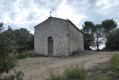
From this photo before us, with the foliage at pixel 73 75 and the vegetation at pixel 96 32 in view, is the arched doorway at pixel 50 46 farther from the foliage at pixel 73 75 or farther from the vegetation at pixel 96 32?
the vegetation at pixel 96 32

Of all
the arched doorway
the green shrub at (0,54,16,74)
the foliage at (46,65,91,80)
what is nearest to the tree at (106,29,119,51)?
the arched doorway

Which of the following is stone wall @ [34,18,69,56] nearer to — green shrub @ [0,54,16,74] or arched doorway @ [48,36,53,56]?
arched doorway @ [48,36,53,56]

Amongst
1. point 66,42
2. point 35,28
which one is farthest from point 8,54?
point 35,28

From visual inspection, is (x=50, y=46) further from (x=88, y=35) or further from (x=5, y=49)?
(x=88, y=35)

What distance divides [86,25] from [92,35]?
3.49 m

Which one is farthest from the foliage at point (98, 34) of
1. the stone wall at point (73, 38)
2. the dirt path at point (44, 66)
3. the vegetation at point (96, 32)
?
the dirt path at point (44, 66)

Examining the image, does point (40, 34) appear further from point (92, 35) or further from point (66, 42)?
point (92, 35)

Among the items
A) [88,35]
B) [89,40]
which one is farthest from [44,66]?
[88,35]

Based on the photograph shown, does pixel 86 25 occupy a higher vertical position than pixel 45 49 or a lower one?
higher

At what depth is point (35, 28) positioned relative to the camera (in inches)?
638

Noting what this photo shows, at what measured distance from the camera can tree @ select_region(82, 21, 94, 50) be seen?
1181 inches

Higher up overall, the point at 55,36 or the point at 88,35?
the point at 88,35

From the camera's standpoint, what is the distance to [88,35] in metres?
30.5

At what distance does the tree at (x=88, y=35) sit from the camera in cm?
3000
